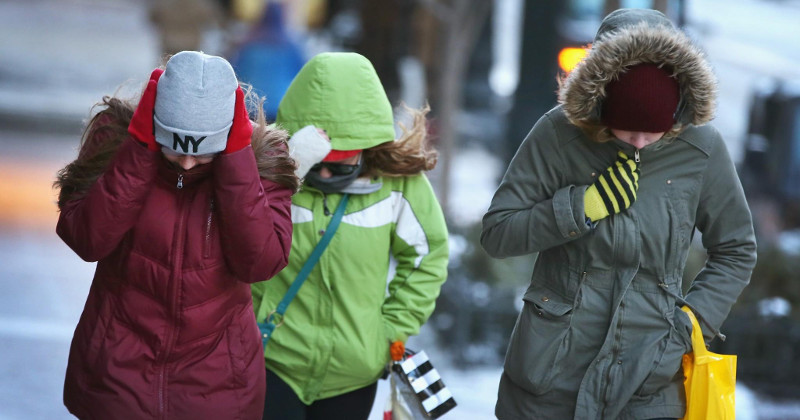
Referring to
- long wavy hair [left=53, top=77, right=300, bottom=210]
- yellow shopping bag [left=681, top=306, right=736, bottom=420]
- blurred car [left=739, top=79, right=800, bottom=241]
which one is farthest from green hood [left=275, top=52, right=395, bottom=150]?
blurred car [left=739, top=79, right=800, bottom=241]

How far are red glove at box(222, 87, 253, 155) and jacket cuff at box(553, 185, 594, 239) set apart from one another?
3.04 ft

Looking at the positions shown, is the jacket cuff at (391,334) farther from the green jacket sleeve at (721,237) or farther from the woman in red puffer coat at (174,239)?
the green jacket sleeve at (721,237)

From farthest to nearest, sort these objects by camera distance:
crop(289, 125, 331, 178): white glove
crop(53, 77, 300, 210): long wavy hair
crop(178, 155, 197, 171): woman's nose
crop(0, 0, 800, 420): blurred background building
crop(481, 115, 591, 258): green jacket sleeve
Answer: crop(0, 0, 800, 420): blurred background building
crop(289, 125, 331, 178): white glove
crop(481, 115, 591, 258): green jacket sleeve
crop(53, 77, 300, 210): long wavy hair
crop(178, 155, 197, 171): woman's nose

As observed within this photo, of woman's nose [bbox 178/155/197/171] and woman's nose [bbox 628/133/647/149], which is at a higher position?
woman's nose [bbox 178/155/197/171]

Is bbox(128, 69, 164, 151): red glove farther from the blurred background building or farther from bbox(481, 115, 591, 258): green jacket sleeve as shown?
bbox(481, 115, 591, 258): green jacket sleeve

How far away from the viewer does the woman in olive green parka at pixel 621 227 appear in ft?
10.3

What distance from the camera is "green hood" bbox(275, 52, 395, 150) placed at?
3.68m

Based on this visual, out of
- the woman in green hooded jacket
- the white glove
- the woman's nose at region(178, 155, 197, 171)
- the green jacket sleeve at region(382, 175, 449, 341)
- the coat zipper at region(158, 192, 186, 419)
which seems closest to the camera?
the woman's nose at region(178, 155, 197, 171)

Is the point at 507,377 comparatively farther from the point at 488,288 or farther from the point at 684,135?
the point at 488,288

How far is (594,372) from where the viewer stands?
3.24 metres

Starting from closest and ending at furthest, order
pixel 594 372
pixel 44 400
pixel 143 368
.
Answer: pixel 143 368
pixel 594 372
pixel 44 400

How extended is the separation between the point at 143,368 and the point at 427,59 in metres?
9.82

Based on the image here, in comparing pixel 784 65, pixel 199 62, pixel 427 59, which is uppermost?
pixel 199 62

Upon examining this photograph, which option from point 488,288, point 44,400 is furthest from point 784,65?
point 44,400
